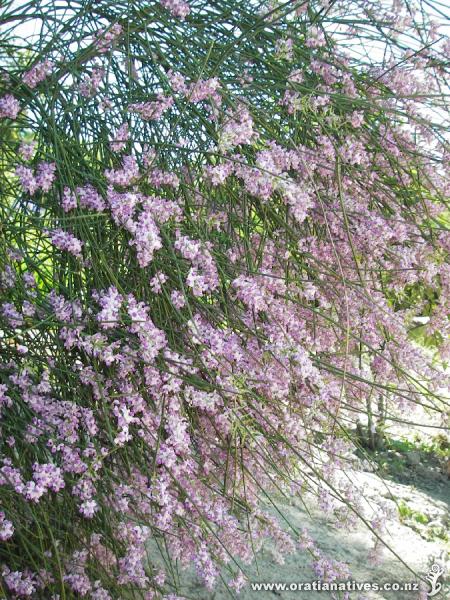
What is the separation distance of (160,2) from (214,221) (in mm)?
643

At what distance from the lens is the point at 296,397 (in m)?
2.00

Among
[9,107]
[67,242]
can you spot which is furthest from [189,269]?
[9,107]

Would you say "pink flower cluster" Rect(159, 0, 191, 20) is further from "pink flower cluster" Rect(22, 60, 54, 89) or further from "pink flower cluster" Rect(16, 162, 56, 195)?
"pink flower cluster" Rect(16, 162, 56, 195)

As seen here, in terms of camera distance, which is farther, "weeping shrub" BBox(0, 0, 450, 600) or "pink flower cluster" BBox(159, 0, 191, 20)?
"pink flower cluster" BBox(159, 0, 191, 20)

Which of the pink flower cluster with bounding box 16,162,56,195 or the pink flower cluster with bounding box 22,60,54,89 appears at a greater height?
the pink flower cluster with bounding box 22,60,54,89

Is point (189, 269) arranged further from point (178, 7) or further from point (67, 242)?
point (178, 7)

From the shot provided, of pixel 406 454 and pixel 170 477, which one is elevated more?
pixel 170 477

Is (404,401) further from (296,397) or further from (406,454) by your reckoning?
(406,454)

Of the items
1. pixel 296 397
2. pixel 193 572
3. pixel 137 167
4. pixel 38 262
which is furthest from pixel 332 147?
pixel 193 572

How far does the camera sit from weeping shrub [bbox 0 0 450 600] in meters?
1.74

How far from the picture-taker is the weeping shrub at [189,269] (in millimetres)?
1743

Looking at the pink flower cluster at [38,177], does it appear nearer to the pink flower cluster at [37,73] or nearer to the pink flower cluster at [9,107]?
the pink flower cluster at [9,107]

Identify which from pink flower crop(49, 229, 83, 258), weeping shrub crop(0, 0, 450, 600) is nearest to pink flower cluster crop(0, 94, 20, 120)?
weeping shrub crop(0, 0, 450, 600)

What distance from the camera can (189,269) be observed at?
1832 mm
